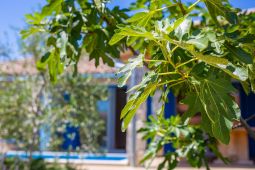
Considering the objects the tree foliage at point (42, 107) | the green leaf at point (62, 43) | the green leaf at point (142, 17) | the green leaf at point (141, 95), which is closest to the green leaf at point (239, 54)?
the green leaf at point (141, 95)

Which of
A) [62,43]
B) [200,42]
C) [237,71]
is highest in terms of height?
[62,43]

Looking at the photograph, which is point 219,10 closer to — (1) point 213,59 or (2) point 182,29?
(2) point 182,29

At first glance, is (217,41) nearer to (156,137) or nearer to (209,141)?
(209,141)

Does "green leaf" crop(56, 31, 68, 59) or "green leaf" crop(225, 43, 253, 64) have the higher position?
A: "green leaf" crop(56, 31, 68, 59)

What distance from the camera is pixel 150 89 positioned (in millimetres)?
1676

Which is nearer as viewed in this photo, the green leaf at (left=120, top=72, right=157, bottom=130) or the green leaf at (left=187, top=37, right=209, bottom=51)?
the green leaf at (left=187, top=37, right=209, bottom=51)

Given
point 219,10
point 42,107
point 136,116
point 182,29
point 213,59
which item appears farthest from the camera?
point 136,116

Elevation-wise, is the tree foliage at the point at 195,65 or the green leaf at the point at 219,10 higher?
the green leaf at the point at 219,10

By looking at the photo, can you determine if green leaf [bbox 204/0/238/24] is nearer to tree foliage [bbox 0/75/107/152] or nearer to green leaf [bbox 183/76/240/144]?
green leaf [bbox 183/76/240/144]

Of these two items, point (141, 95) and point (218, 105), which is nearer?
point (218, 105)

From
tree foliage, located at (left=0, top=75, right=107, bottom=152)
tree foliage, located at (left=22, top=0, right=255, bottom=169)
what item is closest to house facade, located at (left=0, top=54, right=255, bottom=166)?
tree foliage, located at (left=0, top=75, right=107, bottom=152)

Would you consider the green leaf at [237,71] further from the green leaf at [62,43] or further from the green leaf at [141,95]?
the green leaf at [62,43]

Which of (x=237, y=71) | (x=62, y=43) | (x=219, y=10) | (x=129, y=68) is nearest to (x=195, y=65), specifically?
(x=237, y=71)

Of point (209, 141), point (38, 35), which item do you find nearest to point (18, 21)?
point (38, 35)
